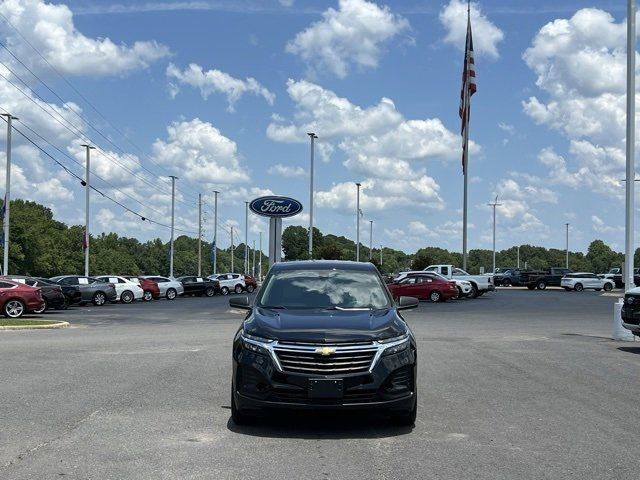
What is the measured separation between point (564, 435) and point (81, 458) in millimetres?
4465

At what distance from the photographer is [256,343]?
7.40 meters

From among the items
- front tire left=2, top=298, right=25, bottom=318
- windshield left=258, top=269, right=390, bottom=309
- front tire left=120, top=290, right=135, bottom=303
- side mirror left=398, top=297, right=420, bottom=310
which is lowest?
front tire left=120, top=290, right=135, bottom=303

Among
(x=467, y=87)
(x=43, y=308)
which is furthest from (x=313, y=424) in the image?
(x=467, y=87)

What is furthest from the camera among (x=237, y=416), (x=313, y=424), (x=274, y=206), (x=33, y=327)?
(x=274, y=206)

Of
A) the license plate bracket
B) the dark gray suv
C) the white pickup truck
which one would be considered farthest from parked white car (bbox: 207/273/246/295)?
the license plate bracket

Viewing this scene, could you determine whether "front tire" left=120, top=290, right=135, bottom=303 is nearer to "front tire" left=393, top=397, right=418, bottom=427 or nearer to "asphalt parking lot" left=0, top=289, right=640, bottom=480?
"asphalt parking lot" left=0, top=289, right=640, bottom=480

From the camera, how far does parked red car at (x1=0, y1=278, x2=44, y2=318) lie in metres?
27.1

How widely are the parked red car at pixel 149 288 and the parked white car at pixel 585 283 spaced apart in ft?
104

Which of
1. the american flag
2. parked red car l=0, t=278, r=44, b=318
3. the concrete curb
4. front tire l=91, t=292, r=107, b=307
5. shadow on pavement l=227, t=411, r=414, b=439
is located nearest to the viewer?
shadow on pavement l=227, t=411, r=414, b=439

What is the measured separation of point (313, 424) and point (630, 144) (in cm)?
1476

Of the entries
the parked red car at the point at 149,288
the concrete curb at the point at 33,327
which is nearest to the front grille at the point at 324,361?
the concrete curb at the point at 33,327

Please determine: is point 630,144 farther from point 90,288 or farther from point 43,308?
point 90,288

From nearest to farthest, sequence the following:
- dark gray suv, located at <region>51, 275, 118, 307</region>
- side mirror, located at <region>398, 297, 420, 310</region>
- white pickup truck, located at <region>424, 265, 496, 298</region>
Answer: side mirror, located at <region>398, 297, 420, 310</region>
dark gray suv, located at <region>51, 275, 118, 307</region>
white pickup truck, located at <region>424, 265, 496, 298</region>

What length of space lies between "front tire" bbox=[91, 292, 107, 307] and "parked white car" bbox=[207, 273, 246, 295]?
58.7 feet
